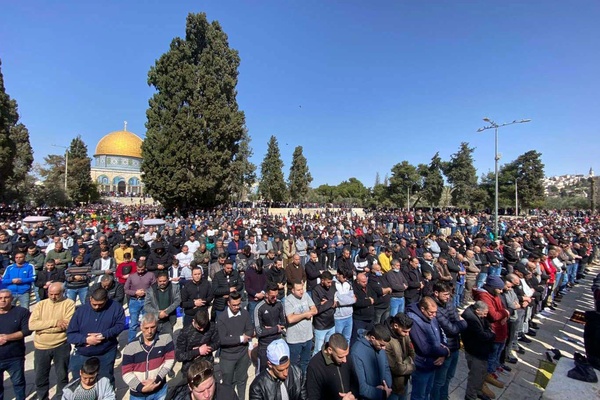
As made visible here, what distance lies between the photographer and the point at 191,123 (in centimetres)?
2464

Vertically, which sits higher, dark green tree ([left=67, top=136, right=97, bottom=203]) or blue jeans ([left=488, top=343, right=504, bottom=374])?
dark green tree ([left=67, top=136, right=97, bottom=203])

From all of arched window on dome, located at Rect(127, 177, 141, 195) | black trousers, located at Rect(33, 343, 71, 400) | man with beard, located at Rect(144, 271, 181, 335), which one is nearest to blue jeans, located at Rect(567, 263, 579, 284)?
man with beard, located at Rect(144, 271, 181, 335)

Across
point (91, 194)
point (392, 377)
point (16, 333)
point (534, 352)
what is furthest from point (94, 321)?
point (91, 194)

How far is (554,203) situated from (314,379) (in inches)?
2786

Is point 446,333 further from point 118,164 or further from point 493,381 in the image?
point 118,164

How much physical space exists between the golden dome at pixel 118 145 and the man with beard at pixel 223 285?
7506 centimetres

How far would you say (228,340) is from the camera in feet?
12.3

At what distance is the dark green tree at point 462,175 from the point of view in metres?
44.2

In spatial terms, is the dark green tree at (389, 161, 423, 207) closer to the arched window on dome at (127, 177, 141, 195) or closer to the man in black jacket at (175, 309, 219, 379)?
the man in black jacket at (175, 309, 219, 379)

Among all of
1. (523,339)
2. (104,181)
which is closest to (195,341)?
(523,339)

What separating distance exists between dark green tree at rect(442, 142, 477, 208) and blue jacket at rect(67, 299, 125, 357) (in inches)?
1936

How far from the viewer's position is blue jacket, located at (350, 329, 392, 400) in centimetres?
292

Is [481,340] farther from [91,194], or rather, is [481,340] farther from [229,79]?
[91,194]

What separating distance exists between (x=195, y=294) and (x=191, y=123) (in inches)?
895
